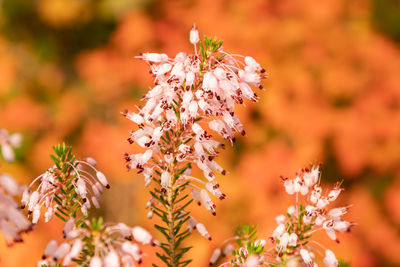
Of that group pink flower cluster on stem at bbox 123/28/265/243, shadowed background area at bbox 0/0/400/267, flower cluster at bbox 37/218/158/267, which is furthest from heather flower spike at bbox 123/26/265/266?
shadowed background area at bbox 0/0/400/267

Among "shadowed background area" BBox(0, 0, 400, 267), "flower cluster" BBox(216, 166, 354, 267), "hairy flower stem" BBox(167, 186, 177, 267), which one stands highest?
"shadowed background area" BBox(0, 0, 400, 267)

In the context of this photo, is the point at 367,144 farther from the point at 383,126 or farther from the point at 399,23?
the point at 399,23

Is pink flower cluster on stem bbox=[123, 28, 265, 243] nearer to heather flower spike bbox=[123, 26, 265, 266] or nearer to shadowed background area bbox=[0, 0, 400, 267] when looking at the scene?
heather flower spike bbox=[123, 26, 265, 266]

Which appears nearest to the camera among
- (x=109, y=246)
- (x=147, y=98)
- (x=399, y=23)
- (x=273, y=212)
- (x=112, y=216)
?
(x=109, y=246)

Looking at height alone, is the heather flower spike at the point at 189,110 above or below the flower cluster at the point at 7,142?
above

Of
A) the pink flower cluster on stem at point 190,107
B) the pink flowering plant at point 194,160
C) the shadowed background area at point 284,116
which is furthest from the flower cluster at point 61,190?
the shadowed background area at point 284,116

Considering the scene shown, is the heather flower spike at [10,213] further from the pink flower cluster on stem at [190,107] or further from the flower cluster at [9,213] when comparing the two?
the pink flower cluster on stem at [190,107]

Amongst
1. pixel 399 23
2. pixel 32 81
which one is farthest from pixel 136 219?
pixel 399 23

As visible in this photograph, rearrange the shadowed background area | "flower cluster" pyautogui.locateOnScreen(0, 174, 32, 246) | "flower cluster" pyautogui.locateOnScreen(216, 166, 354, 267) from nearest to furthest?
"flower cluster" pyautogui.locateOnScreen(0, 174, 32, 246), "flower cluster" pyautogui.locateOnScreen(216, 166, 354, 267), the shadowed background area
